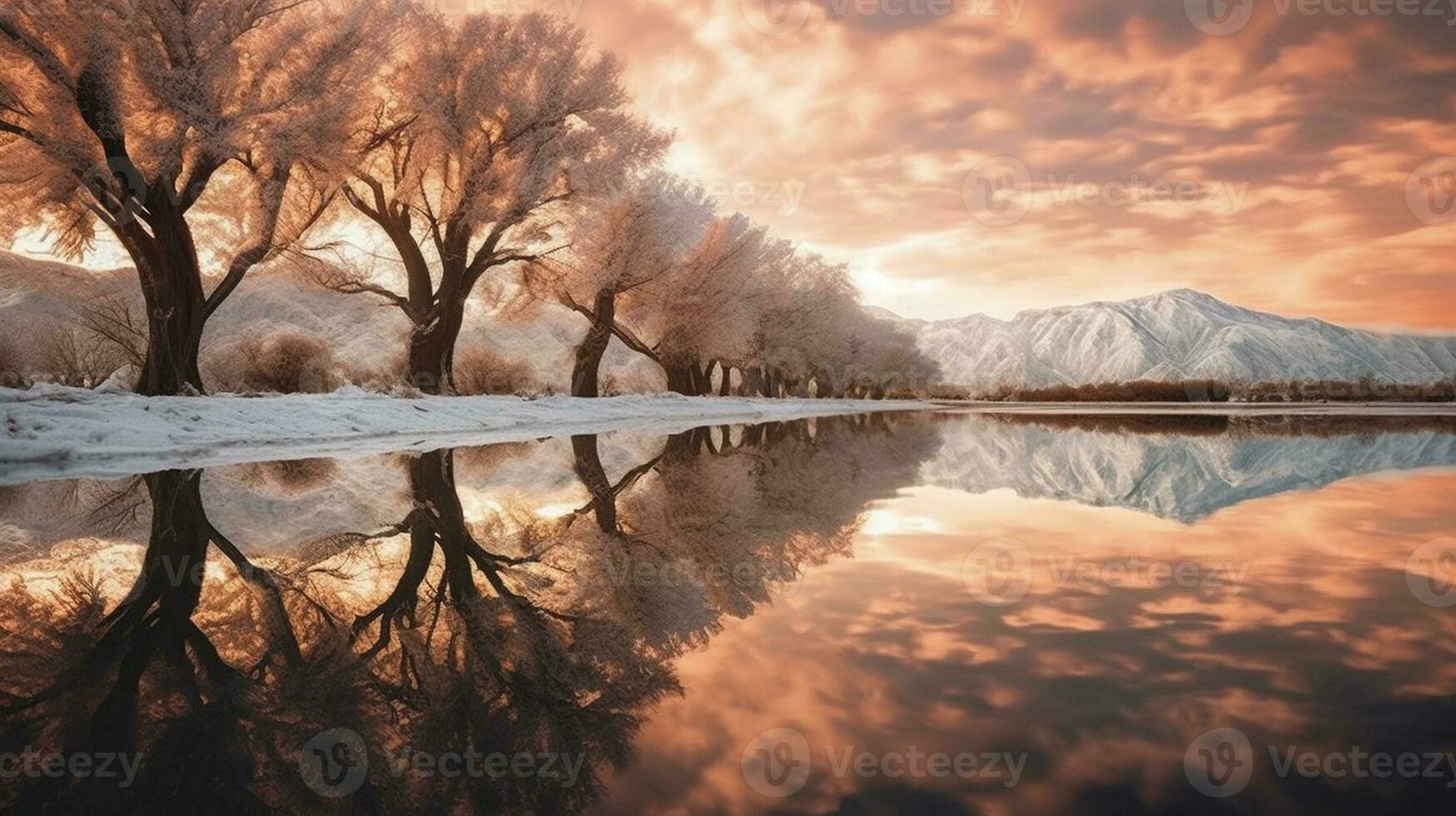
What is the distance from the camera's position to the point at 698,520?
7023mm

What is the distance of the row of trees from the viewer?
15.8 meters

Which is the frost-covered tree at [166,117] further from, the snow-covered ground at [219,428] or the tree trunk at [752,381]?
the tree trunk at [752,381]

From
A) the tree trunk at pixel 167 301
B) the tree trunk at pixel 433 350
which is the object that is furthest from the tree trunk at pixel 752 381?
the tree trunk at pixel 167 301

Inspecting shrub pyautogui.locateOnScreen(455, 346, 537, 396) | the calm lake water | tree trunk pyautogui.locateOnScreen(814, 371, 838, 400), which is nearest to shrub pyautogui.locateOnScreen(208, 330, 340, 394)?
shrub pyautogui.locateOnScreen(455, 346, 537, 396)

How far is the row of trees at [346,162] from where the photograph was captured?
1582 cm

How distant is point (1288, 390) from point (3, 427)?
76.4 metres

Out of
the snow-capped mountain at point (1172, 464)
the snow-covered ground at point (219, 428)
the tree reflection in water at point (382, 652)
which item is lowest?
the snow-capped mountain at point (1172, 464)

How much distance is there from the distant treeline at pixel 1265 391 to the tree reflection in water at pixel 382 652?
205 ft

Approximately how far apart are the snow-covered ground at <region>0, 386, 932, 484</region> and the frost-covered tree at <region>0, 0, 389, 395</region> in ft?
9.89

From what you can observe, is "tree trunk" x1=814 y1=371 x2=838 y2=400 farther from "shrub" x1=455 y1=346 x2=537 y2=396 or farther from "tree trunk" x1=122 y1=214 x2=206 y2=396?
"tree trunk" x1=122 y1=214 x2=206 y2=396

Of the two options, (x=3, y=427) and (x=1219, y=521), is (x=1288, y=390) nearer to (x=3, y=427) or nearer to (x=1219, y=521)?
(x=1219, y=521)

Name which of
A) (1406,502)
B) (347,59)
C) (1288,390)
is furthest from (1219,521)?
(1288,390)

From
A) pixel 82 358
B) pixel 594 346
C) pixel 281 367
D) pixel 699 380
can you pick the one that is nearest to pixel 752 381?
pixel 699 380

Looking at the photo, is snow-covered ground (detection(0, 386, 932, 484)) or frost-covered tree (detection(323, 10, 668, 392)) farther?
frost-covered tree (detection(323, 10, 668, 392))
